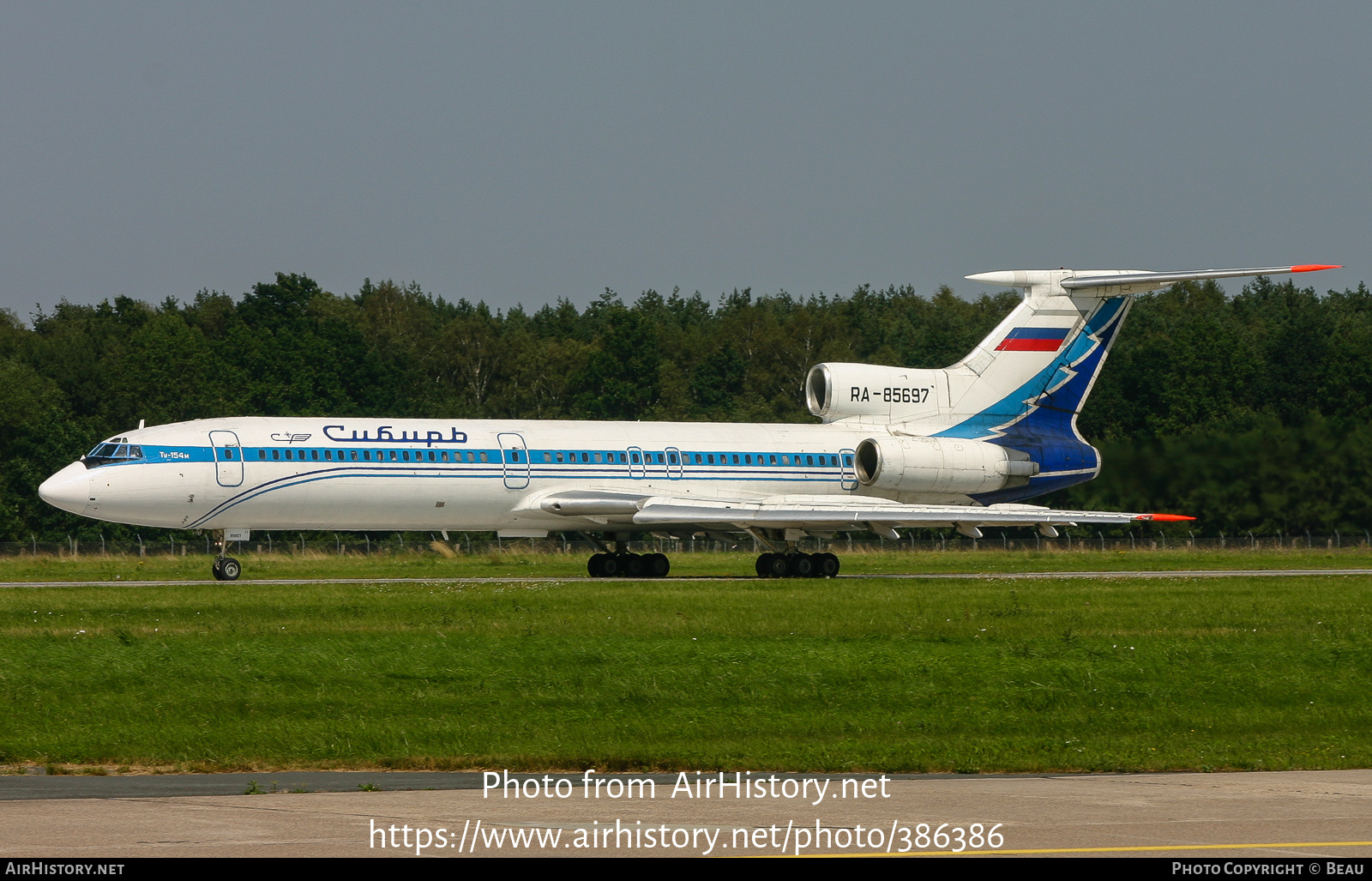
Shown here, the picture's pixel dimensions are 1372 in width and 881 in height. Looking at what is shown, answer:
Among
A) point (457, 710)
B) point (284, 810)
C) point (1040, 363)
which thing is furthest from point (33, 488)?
point (284, 810)

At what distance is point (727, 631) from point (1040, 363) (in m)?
21.9

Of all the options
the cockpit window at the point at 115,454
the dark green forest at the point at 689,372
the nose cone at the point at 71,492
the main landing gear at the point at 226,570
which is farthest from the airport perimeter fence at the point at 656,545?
the nose cone at the point at 71,492

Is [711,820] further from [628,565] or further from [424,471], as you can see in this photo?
[628,565]

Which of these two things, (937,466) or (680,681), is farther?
(937,466)

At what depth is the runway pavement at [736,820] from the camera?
9.17 m

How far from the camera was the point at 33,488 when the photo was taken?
64875 millimetres

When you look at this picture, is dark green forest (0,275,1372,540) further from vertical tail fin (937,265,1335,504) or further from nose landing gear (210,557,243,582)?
nose landing gear (210,557,243,582)

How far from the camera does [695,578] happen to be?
126ft

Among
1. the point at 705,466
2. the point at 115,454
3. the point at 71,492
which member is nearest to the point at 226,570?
the point at 115,454

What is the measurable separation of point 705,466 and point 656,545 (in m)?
22.0

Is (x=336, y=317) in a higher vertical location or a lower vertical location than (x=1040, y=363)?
higher

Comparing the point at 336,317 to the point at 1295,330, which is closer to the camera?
the point at 1295,330

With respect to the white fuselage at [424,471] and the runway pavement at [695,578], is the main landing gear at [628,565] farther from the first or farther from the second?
→ the white fuselage at [424,471]

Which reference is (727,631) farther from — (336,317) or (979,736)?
(336,317)
